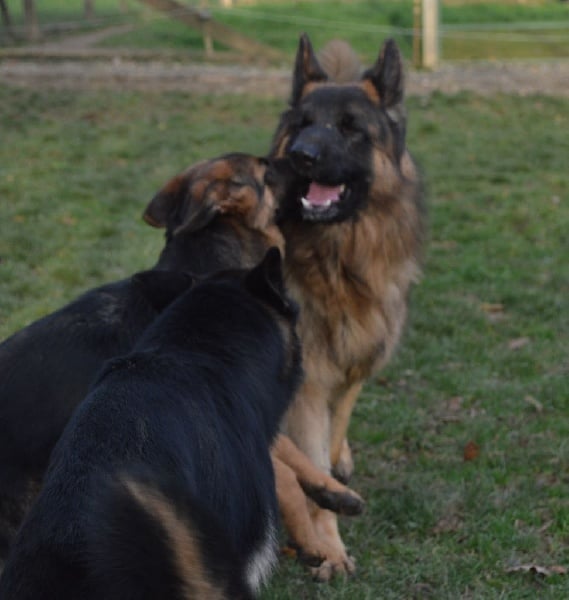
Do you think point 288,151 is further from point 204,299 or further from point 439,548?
point 439,548

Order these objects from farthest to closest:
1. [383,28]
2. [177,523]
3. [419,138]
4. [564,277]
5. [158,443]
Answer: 1. [383,28]
2. [419,138]
3. [564,277]
4. [158,443]
5. [177,523]

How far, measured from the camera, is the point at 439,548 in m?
4.56

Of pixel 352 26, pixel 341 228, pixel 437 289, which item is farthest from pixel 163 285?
pixel 352 26

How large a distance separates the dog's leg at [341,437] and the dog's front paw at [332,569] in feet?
2.59

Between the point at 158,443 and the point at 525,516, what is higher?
the point at 158,443

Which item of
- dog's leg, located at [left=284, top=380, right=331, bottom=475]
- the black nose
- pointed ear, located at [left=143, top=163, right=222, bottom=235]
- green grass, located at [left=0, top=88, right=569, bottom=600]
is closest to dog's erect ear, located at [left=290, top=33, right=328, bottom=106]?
the black nose

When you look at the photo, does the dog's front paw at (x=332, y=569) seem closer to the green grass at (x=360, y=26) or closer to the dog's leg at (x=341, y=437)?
the dog's leg at (x=341, y=437)

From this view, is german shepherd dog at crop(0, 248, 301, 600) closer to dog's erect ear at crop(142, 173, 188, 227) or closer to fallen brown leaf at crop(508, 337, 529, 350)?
dog's erect ear at crop(142, 173, 188, 227)

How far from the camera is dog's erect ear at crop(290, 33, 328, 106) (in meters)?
5.30

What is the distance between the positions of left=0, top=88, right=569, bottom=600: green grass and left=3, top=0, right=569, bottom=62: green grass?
6.52 m

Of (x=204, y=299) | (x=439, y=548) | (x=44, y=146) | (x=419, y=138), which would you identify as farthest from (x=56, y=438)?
(x=419, y=138)

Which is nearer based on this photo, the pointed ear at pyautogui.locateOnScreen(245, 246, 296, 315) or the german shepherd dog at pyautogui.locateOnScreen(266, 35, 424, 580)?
the pointed ear at pyautogui.locateOnScreen(245, 246, 296, 315)

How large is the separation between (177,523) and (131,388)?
0.65 meters

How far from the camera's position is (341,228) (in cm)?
518
